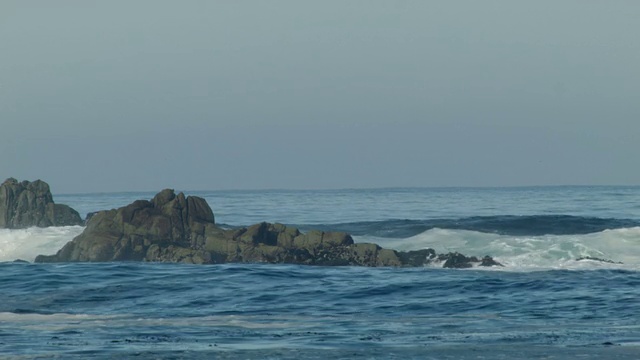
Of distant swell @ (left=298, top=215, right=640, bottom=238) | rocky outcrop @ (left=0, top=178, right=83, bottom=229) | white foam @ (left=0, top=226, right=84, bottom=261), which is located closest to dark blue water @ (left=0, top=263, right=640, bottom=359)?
white foam @ (left=0, top=226, right=84, bottom=261)

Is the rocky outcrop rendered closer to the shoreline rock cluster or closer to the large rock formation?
the shoreline rock cluster

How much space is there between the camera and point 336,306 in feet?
111

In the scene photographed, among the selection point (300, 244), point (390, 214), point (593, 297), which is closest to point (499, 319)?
point (593, 297)

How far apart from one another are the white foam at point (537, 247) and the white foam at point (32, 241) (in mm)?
14870

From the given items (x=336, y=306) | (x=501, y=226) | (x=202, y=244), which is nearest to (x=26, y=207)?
(x=202, y=244)

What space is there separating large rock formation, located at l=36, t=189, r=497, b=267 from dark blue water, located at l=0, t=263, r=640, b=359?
2341mm

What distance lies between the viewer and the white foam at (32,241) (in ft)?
173

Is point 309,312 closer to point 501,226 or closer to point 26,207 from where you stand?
point 26,207

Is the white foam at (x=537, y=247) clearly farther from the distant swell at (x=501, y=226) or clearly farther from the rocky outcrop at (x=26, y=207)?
the rocky outcrop at (x=26, y=207)

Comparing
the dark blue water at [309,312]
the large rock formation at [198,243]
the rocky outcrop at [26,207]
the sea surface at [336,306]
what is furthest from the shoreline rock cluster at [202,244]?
the rocky outcrop at [26,207]

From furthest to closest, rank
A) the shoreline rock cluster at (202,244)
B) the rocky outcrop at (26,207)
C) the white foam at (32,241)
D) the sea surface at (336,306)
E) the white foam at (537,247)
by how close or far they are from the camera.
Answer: the rocky outcrop at (26,207) → the white foam at (32,241) → the shoreline rock cluster at (202,244) → the white foam at (537,247) → the sea surface at (336,306)

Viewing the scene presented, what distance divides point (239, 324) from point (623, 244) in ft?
89.0

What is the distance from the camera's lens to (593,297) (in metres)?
34.1

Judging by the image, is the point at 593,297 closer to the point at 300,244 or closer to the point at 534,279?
the point at 534,279
